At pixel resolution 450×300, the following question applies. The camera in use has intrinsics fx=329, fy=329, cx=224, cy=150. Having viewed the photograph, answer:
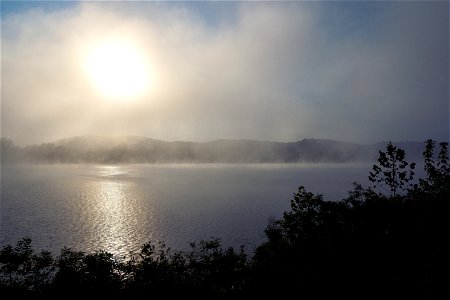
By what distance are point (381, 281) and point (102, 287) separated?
1855 cm

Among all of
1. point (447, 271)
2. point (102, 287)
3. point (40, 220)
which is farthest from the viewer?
point (40, 220)

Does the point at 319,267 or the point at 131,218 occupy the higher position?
the point at 319,267

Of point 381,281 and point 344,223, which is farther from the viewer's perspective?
point 344,223

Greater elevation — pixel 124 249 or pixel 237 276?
pixel 237 276

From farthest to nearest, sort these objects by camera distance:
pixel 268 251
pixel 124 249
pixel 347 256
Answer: pixel 124 249, pixel 268 251, pixel 347 256

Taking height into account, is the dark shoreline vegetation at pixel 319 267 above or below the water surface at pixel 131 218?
above

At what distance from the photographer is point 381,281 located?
2114cm

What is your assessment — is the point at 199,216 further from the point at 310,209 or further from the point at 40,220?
the point at 310,209

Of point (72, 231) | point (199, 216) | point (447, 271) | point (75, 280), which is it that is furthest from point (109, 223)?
point (447, 271)

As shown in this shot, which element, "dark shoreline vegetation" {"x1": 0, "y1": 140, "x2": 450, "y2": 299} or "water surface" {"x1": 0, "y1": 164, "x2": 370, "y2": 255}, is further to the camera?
"water surface" {"x1": 0, "y1": 164, "x2": 370, "y2": 255}

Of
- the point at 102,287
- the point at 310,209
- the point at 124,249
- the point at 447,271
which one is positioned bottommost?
the point at 124,249

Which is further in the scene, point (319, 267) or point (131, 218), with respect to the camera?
point (131, 218)

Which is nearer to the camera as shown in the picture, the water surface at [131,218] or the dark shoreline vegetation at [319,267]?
the dark shoreline vegetation at [319,267]

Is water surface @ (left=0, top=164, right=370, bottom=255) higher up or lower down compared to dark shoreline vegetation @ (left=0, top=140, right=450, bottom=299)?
lower down
